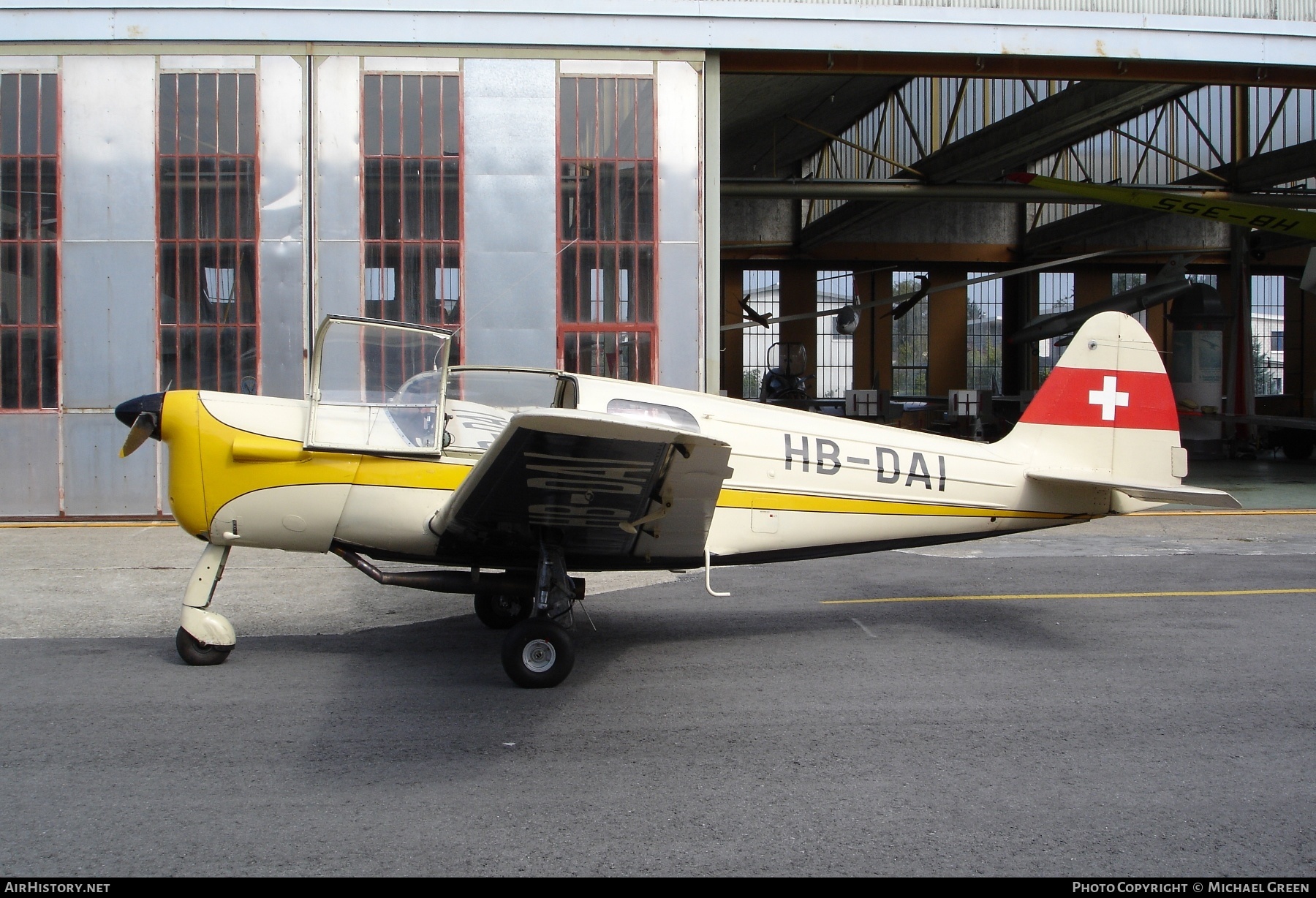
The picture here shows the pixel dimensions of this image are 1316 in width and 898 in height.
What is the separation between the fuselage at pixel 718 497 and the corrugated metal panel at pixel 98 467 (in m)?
7.12

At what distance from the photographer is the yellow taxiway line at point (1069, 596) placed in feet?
25.3

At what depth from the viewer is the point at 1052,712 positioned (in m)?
4.90

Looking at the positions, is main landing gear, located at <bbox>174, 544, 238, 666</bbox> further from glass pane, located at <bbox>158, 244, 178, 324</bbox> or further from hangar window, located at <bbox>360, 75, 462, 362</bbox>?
glass pane, located at <bbox>158, 244, 178, 324</bbox>

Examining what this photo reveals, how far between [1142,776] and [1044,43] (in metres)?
10.7

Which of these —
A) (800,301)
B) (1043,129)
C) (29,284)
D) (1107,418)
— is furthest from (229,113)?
(800,301)

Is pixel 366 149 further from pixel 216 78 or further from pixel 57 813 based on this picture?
pixel 57 813

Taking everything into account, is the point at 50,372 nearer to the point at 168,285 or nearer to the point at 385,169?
the point at 168,285

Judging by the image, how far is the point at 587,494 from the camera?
16.2 ft

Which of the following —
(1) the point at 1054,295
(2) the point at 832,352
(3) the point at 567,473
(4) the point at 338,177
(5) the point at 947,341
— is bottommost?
(3) the point at 567,473

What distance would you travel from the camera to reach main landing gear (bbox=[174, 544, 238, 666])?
5625 millimetres

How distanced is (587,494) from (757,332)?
26595 millimetres

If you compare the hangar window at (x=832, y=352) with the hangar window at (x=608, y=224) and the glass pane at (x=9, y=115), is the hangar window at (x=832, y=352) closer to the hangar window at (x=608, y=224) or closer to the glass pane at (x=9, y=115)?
the hangar window at (x=608, y=224)

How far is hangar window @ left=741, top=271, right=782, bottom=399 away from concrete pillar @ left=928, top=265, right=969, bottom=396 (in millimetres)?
5071

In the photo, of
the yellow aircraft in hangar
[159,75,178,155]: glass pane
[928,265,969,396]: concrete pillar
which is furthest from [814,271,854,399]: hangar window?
the yellow aircraft in hangar
